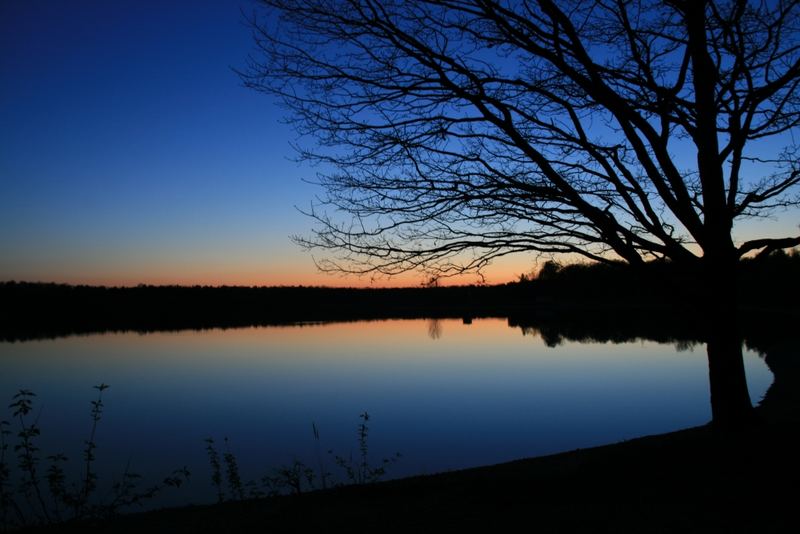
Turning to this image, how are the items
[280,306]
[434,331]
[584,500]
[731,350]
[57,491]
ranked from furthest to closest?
[280,306] → [434,331] → [731,350] → [57,491] → [584,500]

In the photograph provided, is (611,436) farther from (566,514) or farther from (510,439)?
(566,514)

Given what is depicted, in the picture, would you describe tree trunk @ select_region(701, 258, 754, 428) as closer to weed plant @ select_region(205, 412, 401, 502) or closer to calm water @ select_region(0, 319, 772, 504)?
weed plant @ select_region(205, 412, 401, 502)

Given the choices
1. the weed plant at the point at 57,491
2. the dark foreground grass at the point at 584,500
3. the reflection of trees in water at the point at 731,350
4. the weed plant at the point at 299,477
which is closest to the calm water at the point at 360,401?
the weed plant at the point at 299,477

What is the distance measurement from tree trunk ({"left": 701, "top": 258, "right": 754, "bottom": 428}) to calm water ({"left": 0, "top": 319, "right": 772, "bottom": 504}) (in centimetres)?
624

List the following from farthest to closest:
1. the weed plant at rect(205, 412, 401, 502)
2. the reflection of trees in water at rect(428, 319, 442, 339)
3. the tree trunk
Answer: the reflection of trees in water at rect(428, 319, 442, 339) → the weed plant at rect(205, 412, 401, 502) → the tree trunk

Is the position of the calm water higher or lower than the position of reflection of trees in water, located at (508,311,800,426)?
lower

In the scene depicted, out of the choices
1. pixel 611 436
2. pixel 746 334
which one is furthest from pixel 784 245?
pixel 746 334

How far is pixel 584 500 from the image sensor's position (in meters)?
5.21

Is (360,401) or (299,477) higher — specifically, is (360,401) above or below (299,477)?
below

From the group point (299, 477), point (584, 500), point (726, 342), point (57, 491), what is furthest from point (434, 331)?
point (584, 500)

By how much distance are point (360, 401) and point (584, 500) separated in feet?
53.5

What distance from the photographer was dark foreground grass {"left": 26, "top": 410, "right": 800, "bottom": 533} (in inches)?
182

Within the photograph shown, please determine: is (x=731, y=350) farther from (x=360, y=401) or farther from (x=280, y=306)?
(x=280, y=306)

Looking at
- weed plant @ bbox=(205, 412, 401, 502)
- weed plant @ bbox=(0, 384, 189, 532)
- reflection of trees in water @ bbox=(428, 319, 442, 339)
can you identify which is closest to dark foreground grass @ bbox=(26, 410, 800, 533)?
weed plant @ bbox=(0, 384, 189, 532)
